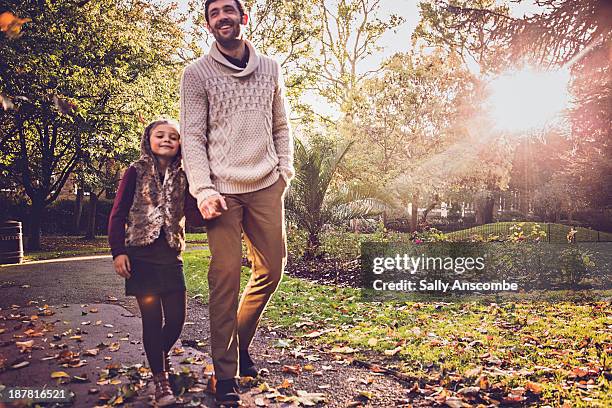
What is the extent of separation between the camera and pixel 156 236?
3199 mm

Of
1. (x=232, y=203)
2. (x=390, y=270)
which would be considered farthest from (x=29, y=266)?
(x=232, y=203)

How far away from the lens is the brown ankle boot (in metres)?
3.03

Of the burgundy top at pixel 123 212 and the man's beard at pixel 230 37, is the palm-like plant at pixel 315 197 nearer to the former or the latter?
the burgundy top at pixel 123 212

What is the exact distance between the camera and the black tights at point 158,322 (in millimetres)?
3195

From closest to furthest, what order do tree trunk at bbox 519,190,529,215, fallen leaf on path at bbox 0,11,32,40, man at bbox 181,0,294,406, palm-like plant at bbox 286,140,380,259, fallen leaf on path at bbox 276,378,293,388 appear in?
1. fallen leaf on path at bbox 0,11,32,40
2. man at bbox 181,0,294,406
3. fallen leaf on path at bbox 276,378,293,388
4. palm-like plant at bbox 286,140,380,259
5. tree trunk at bbox 519,190,529,215

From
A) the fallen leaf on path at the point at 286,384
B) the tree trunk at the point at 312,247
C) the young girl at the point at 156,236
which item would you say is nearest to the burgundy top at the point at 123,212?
the young girl at the point at 156,236

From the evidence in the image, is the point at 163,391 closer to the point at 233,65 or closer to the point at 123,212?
the point at 123,212

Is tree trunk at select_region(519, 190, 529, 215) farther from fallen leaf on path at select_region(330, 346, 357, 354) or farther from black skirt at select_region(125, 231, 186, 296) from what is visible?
black skirt at select_region(125, 231, 186, 296)

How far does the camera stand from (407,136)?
18.6 metres

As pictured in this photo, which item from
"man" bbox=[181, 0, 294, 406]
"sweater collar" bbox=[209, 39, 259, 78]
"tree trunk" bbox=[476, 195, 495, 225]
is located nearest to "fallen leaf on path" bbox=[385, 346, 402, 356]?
"man" bbox=[181, 0, 294, 406]

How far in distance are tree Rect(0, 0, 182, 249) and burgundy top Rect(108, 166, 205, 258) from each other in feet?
27.8

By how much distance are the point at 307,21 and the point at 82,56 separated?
1094 cm

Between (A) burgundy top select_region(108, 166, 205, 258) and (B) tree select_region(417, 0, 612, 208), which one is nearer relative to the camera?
(A) burgundy top select_region(108, 166, 205, 258)

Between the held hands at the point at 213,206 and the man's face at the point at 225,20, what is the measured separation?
3.23ft
